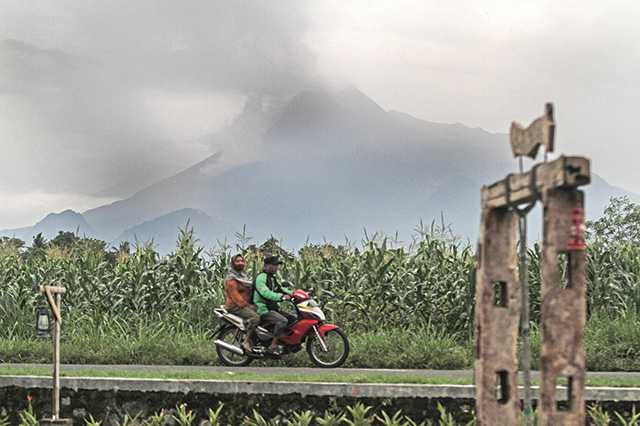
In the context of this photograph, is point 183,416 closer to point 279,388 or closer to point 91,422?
point 279,388

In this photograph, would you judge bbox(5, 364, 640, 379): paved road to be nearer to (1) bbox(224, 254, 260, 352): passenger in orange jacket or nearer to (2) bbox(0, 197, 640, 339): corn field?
(1) bbox(224, 254, 260, 352): passenger in orange jacket

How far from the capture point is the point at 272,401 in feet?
41.4

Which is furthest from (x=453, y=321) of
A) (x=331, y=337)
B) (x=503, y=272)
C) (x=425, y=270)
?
(x=503, y=272)

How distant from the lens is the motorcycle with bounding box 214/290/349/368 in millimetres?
16391

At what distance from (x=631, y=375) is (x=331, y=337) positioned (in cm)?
442

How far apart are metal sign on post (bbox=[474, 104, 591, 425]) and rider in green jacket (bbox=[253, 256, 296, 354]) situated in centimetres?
884

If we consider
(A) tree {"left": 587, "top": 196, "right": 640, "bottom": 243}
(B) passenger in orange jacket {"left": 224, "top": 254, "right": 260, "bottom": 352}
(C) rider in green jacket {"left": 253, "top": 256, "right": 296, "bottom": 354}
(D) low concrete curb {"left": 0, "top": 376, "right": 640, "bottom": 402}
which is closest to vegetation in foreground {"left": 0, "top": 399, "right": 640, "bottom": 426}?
(D) low concrete curb {"left": 0, "top": 376, "right": 640, "bottom": 402}

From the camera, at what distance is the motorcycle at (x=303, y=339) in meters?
16.4

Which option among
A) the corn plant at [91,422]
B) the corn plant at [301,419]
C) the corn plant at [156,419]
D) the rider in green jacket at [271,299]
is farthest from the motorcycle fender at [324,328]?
the corn plant at [91,422]

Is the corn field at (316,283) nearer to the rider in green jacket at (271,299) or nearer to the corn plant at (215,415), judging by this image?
the rider in green jacket at (271,299)

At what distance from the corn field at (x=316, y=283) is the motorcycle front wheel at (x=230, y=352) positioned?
195 centimetres

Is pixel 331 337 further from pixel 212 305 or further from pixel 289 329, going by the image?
pixel 212 305

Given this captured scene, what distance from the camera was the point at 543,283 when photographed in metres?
6.41

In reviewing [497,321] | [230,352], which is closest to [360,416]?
[497,321]
